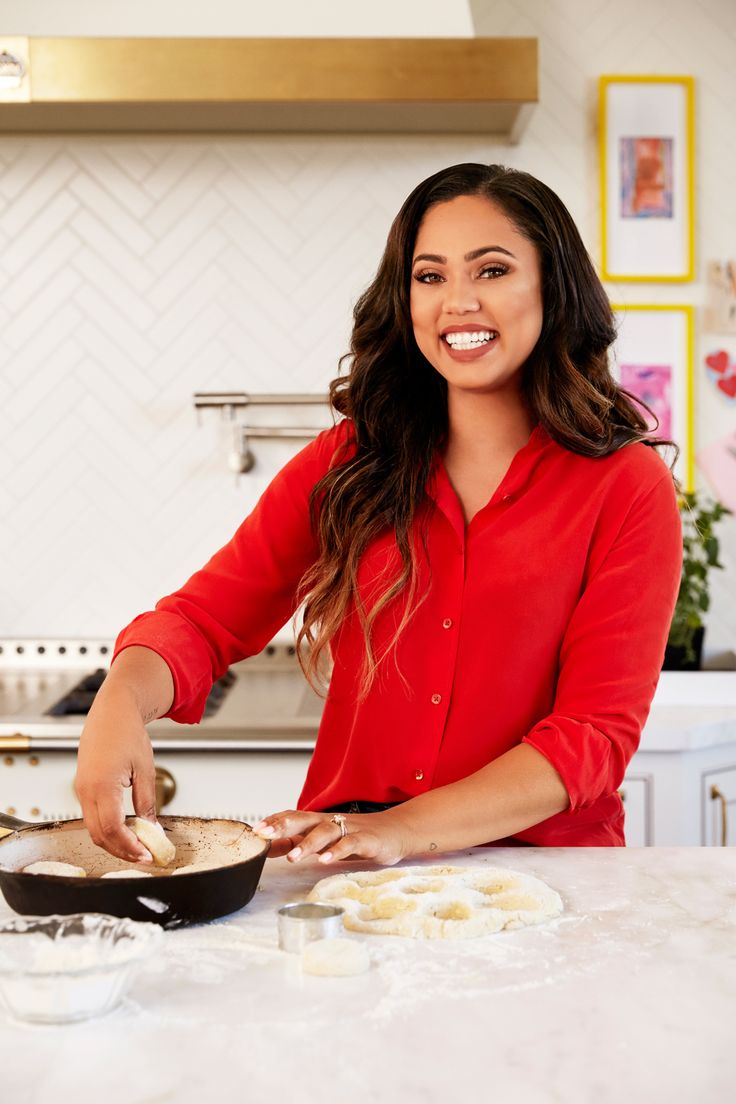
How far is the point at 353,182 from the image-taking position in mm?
2809

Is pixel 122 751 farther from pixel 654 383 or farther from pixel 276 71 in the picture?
pixel 654 383

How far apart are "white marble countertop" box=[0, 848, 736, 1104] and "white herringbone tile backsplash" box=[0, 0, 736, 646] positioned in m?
1.86

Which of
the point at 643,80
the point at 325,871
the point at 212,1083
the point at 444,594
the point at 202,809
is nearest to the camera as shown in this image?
the point at 212,1083

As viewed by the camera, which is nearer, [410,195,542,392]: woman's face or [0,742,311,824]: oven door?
[410,195,542,392]: woman's face

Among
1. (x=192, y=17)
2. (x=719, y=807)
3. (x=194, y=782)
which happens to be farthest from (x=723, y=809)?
(x=192, y=17)

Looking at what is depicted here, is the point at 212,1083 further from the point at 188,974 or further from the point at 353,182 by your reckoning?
the point at 353,182

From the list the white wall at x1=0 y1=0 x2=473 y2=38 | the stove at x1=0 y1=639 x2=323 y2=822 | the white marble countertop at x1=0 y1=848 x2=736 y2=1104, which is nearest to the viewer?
the white marble countertop at x1=0 y1=848 x2=736 y2=1104

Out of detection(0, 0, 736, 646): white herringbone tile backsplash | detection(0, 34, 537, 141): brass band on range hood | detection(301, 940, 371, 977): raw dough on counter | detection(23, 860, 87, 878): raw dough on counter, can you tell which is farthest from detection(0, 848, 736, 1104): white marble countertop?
detection(0, 0, 736, 646): white herringbone tile backsplash

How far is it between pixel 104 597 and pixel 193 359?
59cm

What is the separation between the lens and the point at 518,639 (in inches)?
55.8

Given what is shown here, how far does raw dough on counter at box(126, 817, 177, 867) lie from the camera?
3.82ft

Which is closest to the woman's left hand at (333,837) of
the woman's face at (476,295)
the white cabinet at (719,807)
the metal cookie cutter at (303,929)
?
the metal cookie cutter at (303,929)

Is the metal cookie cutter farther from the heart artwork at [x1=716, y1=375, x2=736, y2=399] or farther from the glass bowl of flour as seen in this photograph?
the heart artwork at [x1=716, y1=375, x2=736, y2=399]

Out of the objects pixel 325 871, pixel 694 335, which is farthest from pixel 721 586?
pixel 325 871
